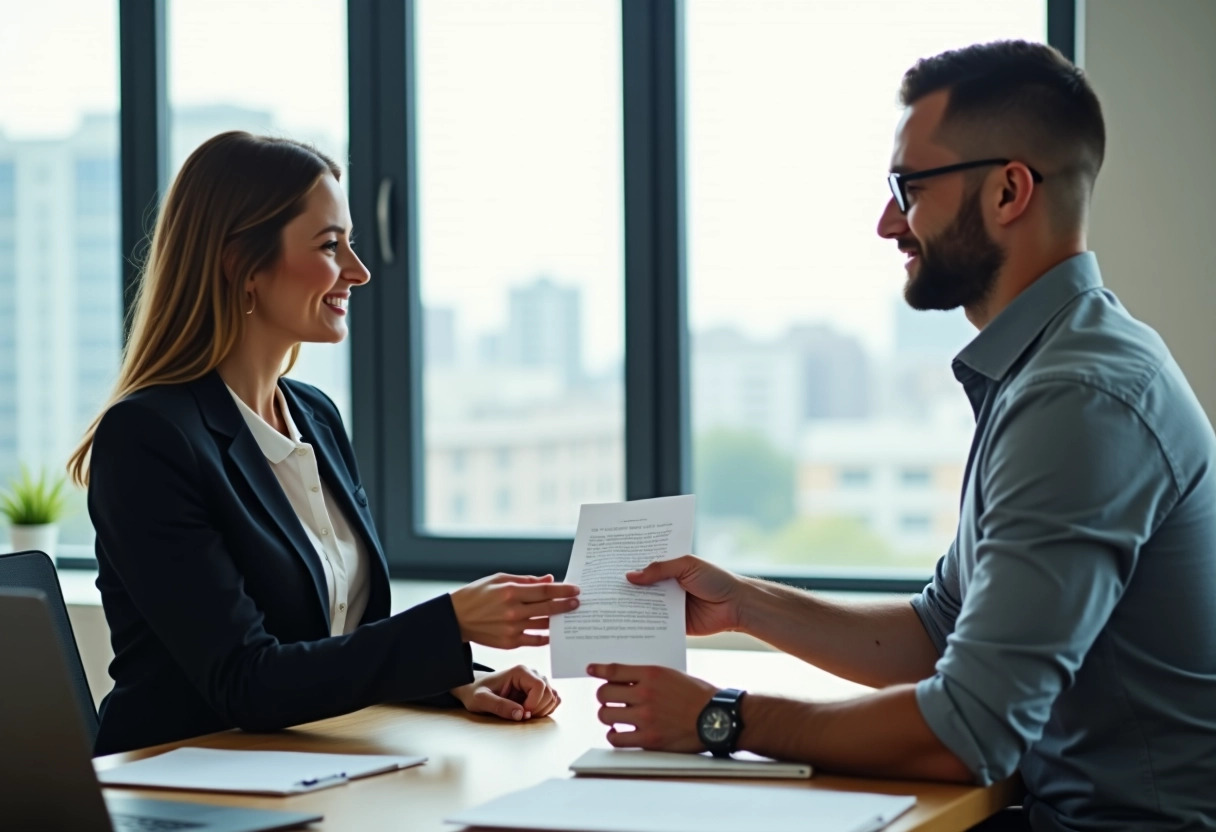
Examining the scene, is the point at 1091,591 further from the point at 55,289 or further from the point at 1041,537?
the point at 55,289

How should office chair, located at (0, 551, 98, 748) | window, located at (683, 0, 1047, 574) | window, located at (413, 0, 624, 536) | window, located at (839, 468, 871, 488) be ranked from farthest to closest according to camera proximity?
window, located at (839, 468, 871, 488)
window, located at (413, 0, 624, 536)
window, located at (683, 0, 1047, 574)
office chair, located at (0, 551, 98, 748)

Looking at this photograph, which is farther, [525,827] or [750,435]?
[750,435]

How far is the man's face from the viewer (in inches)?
70.2

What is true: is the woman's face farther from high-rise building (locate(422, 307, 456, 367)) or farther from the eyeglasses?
high-rise building (locate(422, 307, 456, 367))

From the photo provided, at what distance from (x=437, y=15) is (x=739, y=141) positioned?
904 millimetres

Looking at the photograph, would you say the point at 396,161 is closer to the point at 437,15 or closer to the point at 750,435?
the point at 437,15

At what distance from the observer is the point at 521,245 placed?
139 inches

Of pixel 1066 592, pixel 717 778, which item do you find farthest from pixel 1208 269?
pixel 717 778

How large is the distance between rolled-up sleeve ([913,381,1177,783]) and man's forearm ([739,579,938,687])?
49 cm

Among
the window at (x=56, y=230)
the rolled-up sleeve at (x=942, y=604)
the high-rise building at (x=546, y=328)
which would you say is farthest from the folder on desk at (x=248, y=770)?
the window at (x=56, y=230)

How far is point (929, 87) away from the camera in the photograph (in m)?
1.86

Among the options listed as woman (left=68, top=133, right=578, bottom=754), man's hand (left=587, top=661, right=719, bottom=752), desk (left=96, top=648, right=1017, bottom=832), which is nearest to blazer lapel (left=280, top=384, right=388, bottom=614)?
woman (left=68, top=133, right=578, bottom=754)

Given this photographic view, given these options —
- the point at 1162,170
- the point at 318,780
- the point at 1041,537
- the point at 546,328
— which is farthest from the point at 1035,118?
the point at 546,328

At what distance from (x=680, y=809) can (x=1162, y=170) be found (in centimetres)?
194
